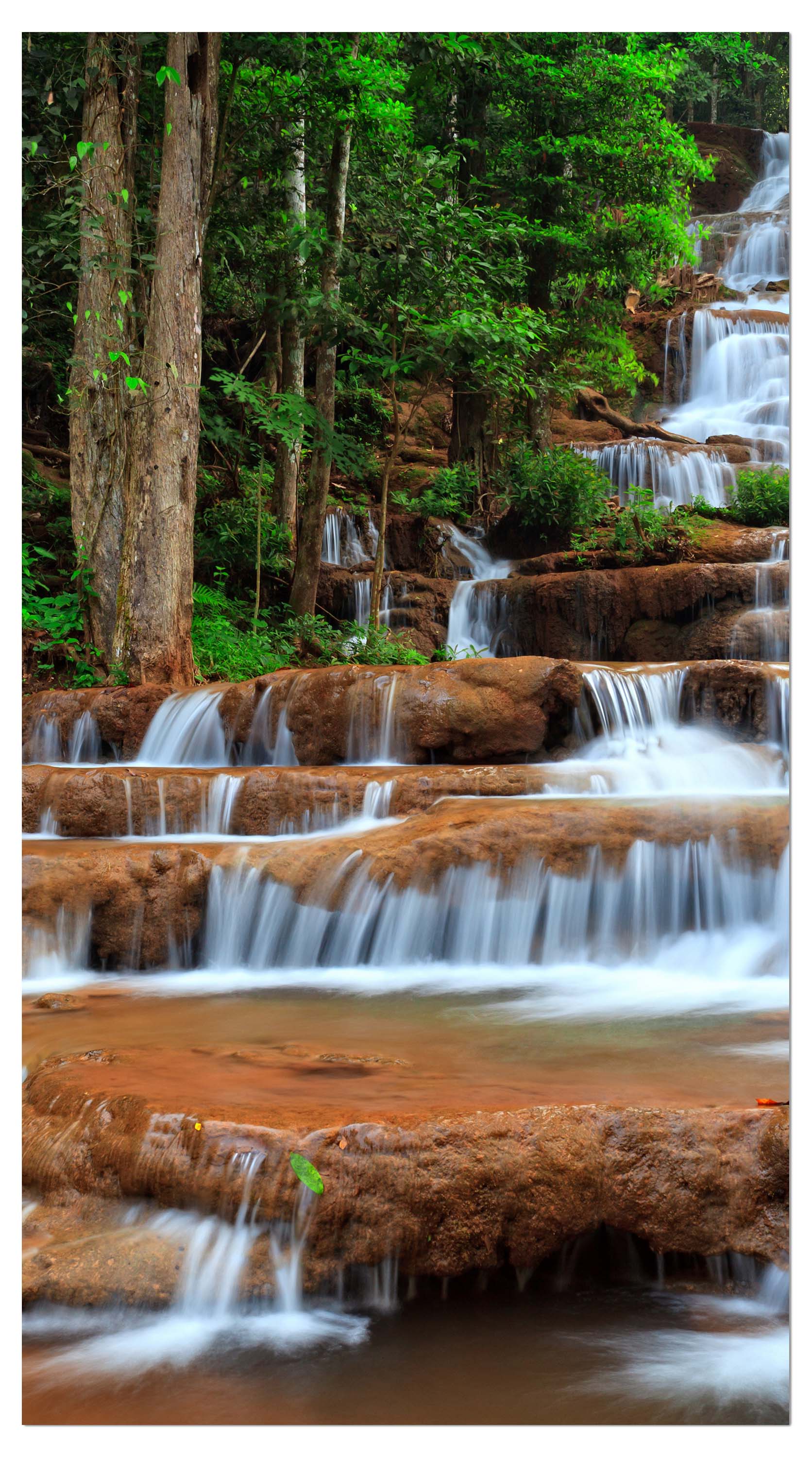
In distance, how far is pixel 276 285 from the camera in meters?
12.0

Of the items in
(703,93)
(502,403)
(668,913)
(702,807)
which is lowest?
(668,913)

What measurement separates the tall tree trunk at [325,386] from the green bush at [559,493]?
9.94 ft

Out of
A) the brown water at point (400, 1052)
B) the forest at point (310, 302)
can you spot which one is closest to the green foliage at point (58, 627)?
the forest at point (310, 302)

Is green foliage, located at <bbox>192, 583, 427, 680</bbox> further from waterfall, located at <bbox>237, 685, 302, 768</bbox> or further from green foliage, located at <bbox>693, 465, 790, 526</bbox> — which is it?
green foliage, located at <bbox>693, 465, 790, 526</bbox>

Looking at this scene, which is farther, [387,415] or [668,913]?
[387,415]

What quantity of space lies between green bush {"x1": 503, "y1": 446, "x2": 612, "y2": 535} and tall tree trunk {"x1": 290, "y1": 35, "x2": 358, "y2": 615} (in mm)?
3029

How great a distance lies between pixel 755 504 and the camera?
12.1 meters

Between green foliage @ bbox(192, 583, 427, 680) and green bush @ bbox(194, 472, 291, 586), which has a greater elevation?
green bush @ bbox(194, 472, 291, 586)

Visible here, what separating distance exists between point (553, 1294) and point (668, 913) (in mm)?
2239

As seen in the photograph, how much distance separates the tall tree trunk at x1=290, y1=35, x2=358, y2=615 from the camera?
9.84 metres

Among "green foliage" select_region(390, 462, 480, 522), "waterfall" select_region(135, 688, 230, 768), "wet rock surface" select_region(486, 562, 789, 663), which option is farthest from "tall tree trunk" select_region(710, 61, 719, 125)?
"waterfall" select_region(135, 688, 230, 768)

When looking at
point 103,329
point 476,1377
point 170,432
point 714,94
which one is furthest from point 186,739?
point 714,94

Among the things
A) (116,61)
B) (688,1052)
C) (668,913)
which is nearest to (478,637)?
(116,61)
